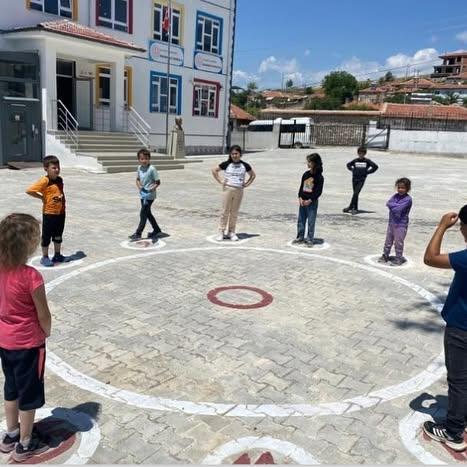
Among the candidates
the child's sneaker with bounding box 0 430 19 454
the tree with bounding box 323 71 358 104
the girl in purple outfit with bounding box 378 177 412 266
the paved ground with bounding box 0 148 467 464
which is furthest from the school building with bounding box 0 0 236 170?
the tree with bounding box 323 71 358 104

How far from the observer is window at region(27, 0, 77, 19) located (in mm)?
20719

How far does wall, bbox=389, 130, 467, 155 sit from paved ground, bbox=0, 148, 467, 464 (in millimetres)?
29048

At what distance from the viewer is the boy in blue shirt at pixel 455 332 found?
3.22m

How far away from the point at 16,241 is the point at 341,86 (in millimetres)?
101430

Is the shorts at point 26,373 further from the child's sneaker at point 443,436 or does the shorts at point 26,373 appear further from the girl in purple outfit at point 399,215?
the girl in purple outfit at point 399,215

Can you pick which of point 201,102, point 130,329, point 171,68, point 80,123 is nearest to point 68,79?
point 80,123

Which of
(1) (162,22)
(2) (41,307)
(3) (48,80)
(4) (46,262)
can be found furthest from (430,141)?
(2) (41,307)

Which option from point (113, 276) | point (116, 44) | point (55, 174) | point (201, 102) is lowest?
point (113, 276)

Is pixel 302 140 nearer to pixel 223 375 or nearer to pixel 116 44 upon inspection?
pixel 116 44

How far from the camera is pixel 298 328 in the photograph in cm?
531

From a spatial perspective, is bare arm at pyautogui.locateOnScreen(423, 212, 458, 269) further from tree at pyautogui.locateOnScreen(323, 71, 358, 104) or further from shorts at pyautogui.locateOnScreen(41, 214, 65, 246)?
tree at pyautogui.locateOnScreen(323, 71, 358, 104)

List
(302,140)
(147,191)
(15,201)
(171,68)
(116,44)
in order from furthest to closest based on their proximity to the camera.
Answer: (302,140) → (171,68) → (116,44) → (15,201) → (147,191)

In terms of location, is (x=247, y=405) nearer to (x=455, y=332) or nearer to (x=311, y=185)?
(x=455, y=332)

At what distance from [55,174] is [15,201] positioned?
5.84m
